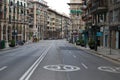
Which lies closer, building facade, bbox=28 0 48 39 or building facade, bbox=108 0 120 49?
building facade, bbox=108 0 120 49

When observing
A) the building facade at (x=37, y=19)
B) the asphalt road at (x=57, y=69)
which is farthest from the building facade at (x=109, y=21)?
the building facade at (x=37, y=19)

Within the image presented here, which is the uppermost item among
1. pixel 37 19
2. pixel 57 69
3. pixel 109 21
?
pixel 37 19

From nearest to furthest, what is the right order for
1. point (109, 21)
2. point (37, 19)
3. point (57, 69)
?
point (57, 69) < point (109, 21) < point (37, 19)

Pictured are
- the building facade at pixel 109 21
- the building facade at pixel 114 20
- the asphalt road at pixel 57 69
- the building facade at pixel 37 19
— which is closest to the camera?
the asphalt road at pixel 57 69

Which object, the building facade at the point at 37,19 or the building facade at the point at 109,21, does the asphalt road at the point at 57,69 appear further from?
the building facade at the point at 37,19

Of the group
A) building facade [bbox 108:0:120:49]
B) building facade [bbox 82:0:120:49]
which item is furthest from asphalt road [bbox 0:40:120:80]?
building facade [bbox 108:0:120:49]

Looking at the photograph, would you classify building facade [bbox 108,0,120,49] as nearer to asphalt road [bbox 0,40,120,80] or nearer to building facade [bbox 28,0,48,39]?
asphalt road [bbox 0,40,120,80]

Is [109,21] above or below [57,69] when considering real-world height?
above

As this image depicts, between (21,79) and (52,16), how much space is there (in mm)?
185015

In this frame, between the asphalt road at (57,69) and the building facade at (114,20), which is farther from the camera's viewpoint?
the building facade at (114,20)

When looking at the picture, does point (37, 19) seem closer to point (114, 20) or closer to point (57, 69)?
point (114, 20)

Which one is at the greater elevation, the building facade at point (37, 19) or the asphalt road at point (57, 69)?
the building facade at point (37, 19)

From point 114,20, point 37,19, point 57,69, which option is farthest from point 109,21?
point 37,19

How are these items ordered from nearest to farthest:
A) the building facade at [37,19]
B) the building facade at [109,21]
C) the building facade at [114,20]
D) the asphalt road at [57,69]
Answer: the asphalt road at [57,69]
the building facade at [114,20]
the building facade at [109,21]
the building facade at [37,19]
